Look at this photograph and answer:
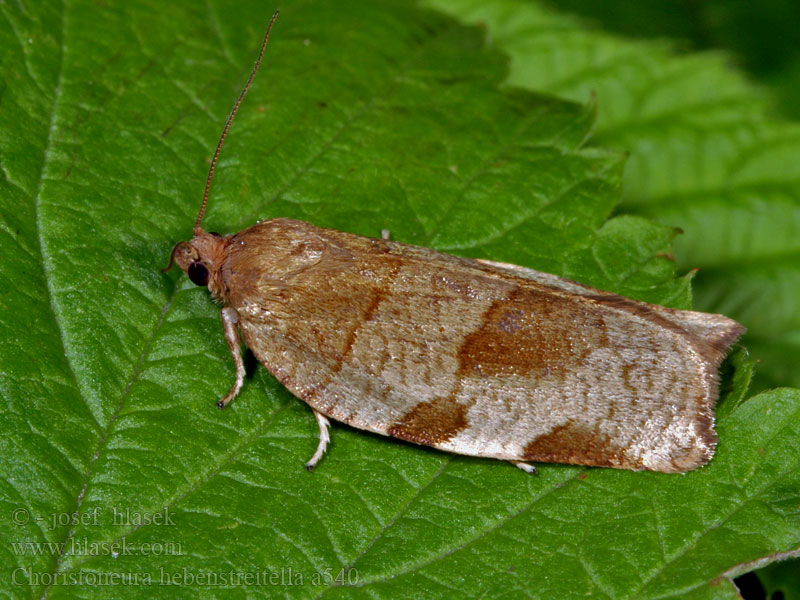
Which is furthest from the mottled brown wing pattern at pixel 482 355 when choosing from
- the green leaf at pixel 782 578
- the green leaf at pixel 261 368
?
the green leaf at pixel 782 578

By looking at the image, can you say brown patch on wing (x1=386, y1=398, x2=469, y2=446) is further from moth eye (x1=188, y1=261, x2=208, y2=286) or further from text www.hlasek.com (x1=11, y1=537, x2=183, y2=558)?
moth eye (x1=188, y1=261, x2=208, y2=286)

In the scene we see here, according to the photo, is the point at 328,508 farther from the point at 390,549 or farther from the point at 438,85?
the point at 438,85

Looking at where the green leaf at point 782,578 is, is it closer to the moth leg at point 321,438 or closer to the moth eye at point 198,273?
the moth leg at point 321,438

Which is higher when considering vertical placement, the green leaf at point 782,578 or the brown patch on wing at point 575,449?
the brown patch on wing at point 575,449

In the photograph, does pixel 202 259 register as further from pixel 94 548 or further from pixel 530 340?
pixel 530 340

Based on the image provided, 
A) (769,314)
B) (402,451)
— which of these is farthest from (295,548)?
(769,314)

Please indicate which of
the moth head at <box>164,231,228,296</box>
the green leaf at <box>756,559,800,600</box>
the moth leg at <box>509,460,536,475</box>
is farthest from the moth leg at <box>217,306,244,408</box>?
the green leaf at <box>756,559,800,600</box>
